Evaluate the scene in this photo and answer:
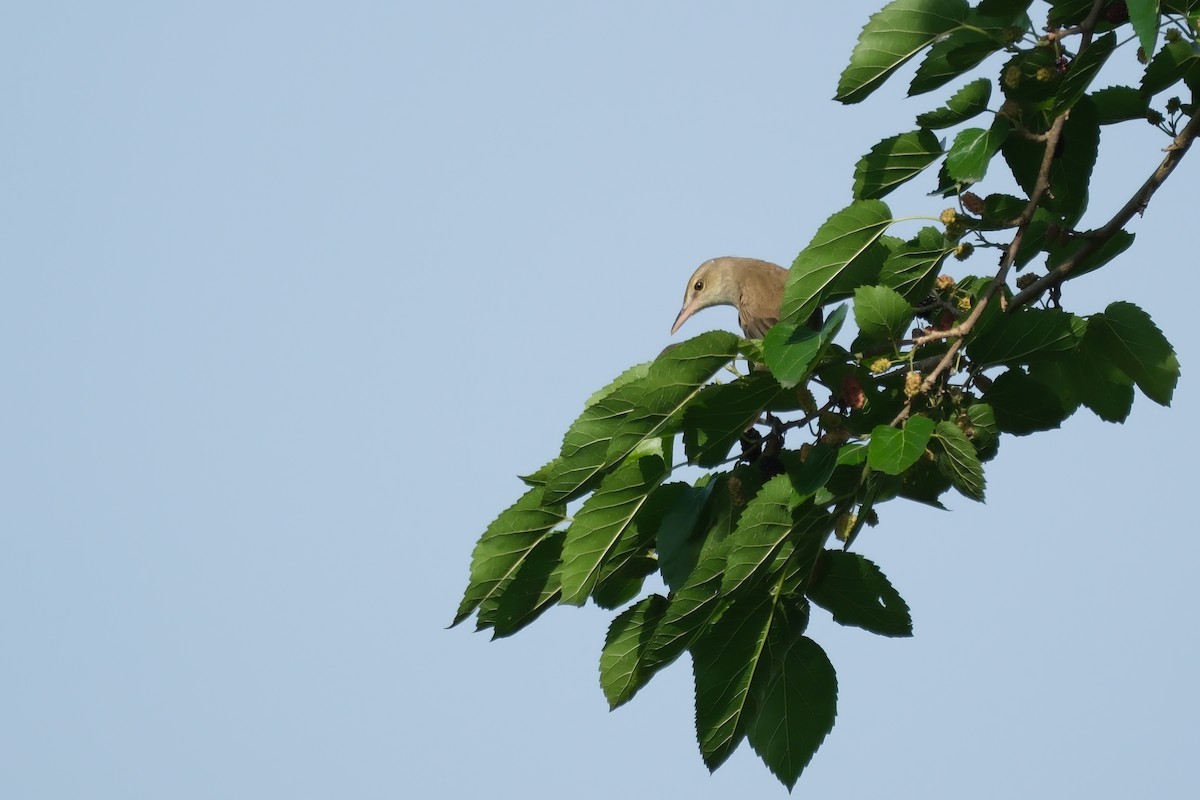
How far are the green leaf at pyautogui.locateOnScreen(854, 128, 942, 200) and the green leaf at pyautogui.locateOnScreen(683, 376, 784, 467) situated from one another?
724mm

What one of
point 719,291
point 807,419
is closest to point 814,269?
point 807,419

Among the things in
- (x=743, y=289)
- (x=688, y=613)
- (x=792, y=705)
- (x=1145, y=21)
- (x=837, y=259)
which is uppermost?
(x=743, y=289)

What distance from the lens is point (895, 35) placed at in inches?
154

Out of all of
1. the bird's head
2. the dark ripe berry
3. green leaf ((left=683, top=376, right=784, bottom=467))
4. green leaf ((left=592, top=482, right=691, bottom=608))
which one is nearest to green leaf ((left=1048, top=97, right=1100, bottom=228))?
the dark ripe berry

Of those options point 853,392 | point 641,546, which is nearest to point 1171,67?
point 853,392

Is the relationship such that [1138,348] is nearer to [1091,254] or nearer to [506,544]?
[1091,254]

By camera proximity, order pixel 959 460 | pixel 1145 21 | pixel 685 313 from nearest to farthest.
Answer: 1. pixel 1145 21
2. pixel 959 460
3. pixel 685 313

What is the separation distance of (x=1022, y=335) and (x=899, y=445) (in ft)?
2.33

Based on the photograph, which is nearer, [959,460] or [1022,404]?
[959,460]

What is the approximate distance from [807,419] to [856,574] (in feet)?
1.51

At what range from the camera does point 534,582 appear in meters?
4.10

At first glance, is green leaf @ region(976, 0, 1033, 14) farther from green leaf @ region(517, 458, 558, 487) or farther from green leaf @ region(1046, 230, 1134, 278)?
green leaf @ region(517, 458, 558, 487)

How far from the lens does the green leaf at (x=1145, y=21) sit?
330 cm

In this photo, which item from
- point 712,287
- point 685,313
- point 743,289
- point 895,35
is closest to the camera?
point 895,35
